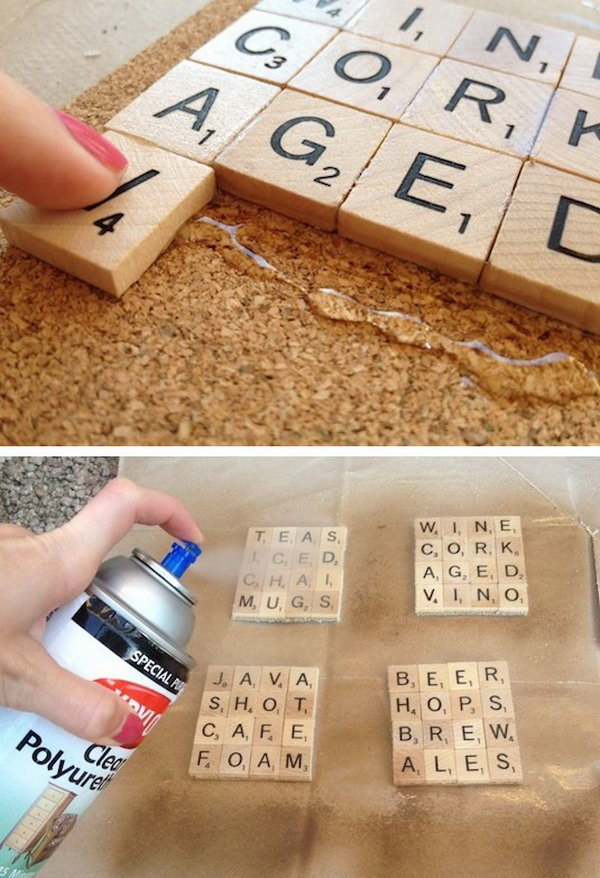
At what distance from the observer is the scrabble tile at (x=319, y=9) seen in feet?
4.27

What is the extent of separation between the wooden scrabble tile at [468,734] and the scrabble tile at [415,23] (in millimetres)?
1005

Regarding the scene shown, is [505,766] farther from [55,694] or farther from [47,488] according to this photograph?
[47,488]

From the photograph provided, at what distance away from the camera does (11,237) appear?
0.99 m

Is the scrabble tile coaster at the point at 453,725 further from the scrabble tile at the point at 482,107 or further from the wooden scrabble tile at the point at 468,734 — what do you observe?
the scrabble tile at the point at 482,107

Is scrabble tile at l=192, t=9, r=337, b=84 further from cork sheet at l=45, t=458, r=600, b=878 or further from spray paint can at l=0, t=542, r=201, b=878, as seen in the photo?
spray paint can at l=0, t=542, r=201, b=878

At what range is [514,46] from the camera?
128 centimetres

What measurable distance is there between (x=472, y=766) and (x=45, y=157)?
876mm

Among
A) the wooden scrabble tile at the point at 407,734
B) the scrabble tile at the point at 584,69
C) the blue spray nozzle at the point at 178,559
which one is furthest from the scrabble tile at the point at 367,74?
the wooden scrabble tile at the point at 407,734

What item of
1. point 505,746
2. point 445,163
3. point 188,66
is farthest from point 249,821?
point 188,66

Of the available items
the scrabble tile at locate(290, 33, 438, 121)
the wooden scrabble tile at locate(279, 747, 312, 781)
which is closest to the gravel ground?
the wooden scrabble tile at locate(279, 747, 312, 781)

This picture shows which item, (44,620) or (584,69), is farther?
(584,69)

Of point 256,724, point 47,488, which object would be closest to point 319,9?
point 47,488

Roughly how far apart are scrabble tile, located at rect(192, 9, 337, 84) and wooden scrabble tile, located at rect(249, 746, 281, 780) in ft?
3.08

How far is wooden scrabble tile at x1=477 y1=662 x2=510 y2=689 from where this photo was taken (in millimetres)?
995
